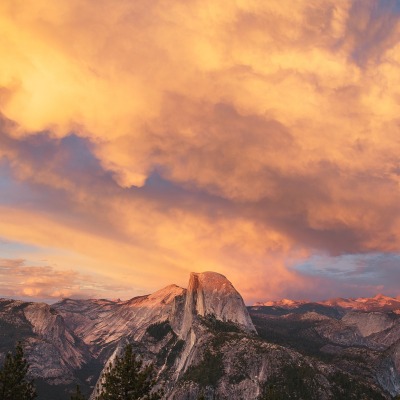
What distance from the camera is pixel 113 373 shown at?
217 feet

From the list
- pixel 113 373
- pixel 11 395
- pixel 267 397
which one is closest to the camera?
pixel 113 373

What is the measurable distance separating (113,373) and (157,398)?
27.3 ft

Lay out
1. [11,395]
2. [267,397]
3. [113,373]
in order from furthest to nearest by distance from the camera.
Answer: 1. [267,397]
2. [11,395]
3. [113,373]

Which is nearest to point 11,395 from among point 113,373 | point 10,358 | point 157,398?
point 10,358

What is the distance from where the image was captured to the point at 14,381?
73125 mm

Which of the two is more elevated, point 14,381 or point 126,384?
point 126,384

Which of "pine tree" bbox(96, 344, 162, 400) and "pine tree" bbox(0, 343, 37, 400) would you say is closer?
"pine tree" bbox(96, 344, 162, 400)

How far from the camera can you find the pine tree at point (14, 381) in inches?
2849

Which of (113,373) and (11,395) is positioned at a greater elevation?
(113,373)

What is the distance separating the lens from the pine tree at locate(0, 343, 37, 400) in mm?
72375

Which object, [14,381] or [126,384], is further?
[14,381]

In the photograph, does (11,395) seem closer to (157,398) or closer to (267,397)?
(157,398)

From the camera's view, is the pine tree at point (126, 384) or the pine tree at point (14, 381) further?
the pine tree at point (14, 381)

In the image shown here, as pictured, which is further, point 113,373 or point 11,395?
point 11,395
